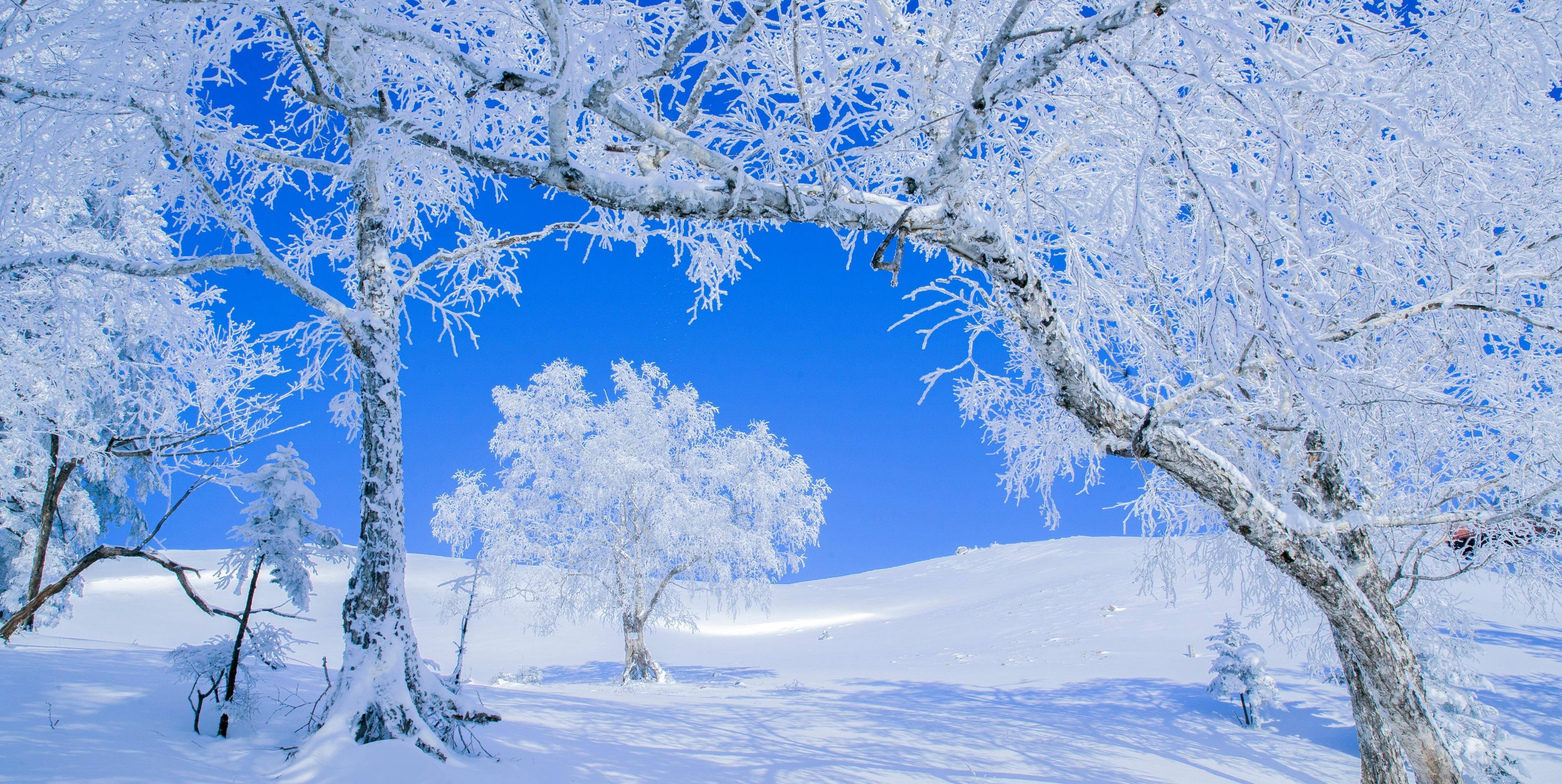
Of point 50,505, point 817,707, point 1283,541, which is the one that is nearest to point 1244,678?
point 817,707

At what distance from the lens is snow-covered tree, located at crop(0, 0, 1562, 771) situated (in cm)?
276

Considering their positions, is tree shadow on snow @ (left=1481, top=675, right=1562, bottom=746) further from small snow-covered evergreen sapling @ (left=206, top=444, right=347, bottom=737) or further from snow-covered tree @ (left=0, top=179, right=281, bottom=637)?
snow-covered tree @ (left=0, top=179, right=281, bottom=637)

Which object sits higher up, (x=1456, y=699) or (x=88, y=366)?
(x=88, y=366)

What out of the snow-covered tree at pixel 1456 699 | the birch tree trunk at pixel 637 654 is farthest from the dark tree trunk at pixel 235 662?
the birch tree trunk at pixel 637 654

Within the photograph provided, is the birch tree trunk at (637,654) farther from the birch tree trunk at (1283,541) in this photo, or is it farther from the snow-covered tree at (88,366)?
the birch tree trunk at (1283,541)

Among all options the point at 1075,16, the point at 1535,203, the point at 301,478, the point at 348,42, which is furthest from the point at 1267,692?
the point at 348,42

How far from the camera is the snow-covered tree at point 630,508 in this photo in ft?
52.1

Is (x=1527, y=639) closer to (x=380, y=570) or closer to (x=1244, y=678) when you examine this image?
(x=1244, y=678)

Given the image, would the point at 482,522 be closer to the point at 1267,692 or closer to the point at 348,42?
the point at 348,42

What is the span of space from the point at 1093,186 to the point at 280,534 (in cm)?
551

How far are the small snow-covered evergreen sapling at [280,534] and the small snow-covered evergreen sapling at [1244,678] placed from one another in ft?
34.3

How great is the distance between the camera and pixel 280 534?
471 centimetres

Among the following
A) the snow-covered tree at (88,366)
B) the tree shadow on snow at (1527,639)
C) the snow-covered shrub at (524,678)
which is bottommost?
the snow-covered shrub at (524,678)

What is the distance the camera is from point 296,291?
4.73m
